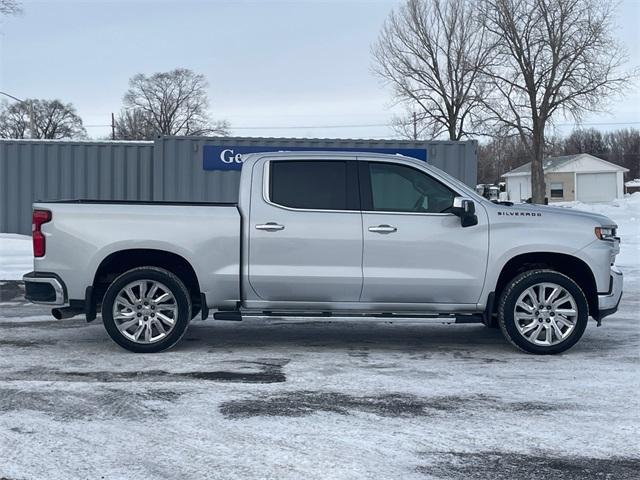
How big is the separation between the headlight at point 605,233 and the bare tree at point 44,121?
76.0 meters

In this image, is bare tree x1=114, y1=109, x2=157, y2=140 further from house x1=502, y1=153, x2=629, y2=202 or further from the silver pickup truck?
the silver pickup truck

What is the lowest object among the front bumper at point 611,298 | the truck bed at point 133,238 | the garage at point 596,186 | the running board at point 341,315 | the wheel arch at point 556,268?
the running board at point 341,315

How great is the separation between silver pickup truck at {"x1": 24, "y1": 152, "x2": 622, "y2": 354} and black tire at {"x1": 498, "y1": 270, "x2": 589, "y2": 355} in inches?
0.4

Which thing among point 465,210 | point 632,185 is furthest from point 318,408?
point 632,185

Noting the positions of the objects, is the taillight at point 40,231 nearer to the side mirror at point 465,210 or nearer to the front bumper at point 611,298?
the side mirror at point 465,210

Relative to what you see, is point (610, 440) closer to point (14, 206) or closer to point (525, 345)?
point (525, 345)

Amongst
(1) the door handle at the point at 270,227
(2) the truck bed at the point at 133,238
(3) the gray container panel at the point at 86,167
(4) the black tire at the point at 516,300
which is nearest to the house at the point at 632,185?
(3) the gray container panel at the point at 86,167

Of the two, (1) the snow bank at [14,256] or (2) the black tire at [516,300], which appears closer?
(2) the black tire at [516,300]

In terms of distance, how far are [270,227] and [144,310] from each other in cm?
143

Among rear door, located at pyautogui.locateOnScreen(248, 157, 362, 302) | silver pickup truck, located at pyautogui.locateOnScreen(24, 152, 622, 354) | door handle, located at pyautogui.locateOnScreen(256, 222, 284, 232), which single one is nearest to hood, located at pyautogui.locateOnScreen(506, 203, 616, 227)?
silver pickup truck, located at pyautogui.locateOnScreen(24, 152, 622, 354)

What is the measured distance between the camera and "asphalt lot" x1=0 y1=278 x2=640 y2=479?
4.32 m

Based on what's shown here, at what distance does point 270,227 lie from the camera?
23.5 feet

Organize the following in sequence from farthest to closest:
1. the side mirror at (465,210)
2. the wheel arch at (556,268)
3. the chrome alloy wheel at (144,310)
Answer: the wheel arch at (556,268) < the chrome alloy wheel at (144,310) < the side mirror at (465,210)

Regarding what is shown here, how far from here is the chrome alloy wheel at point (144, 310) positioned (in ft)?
23.5
